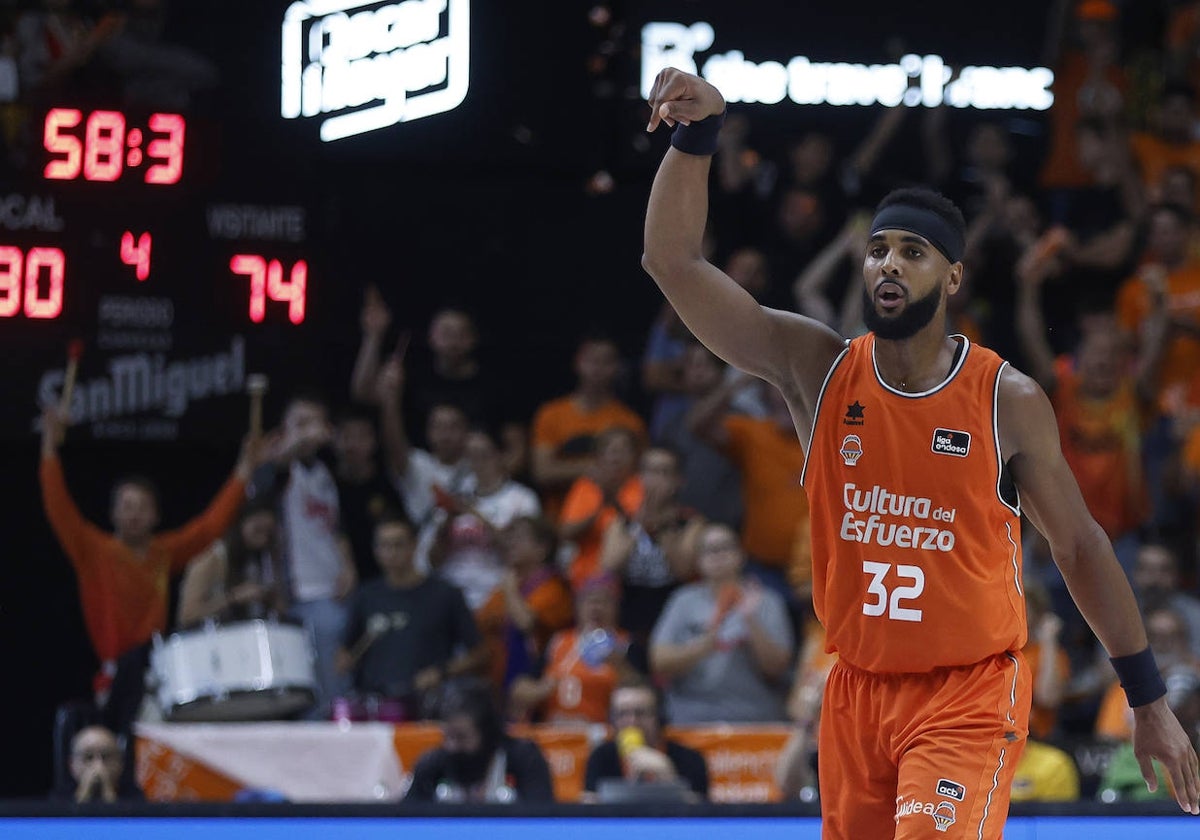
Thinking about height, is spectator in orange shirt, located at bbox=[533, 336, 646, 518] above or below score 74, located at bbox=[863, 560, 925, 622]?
above

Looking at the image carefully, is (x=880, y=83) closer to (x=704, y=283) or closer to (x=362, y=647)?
(x=362, y=647)

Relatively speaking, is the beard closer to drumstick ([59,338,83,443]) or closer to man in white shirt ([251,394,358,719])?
drumstick ([59,338,83,443])

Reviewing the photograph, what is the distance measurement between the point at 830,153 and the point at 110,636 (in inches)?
182

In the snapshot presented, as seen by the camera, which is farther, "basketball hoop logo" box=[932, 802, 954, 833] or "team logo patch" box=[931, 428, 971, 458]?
"team logo patch" box=[931, 428, 971, 458]

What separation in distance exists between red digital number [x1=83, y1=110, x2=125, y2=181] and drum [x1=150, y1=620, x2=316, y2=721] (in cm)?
201

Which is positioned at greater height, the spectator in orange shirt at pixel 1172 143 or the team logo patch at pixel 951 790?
the spectator in orange shirt at pixel 1172 143

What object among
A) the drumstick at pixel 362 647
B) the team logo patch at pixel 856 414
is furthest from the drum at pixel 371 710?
the team logo patch at pixel 856 414

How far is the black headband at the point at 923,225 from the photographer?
438 centimetres

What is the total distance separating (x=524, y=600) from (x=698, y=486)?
1053 mm

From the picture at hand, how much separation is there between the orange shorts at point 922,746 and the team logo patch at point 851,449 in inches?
19.1

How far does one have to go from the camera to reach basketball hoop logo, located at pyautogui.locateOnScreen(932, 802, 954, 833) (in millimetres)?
4133

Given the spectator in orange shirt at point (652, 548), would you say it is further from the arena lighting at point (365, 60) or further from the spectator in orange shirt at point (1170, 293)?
the spectator in orange shirt at point (1170, 293)

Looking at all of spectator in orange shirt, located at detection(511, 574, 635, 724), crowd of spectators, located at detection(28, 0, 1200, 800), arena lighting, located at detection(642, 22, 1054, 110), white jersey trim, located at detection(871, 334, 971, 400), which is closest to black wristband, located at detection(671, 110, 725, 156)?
white jersey trim, located at detection(871, 334, 971, 400)

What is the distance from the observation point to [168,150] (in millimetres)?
8539
